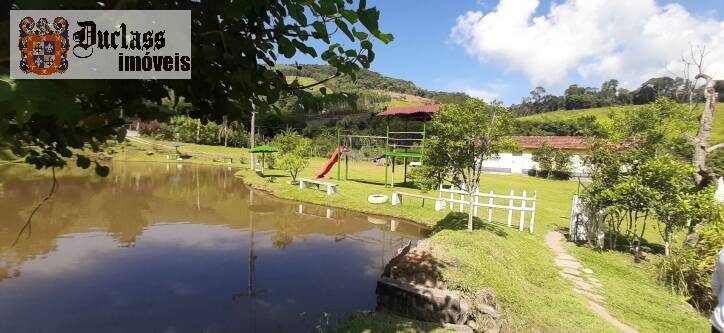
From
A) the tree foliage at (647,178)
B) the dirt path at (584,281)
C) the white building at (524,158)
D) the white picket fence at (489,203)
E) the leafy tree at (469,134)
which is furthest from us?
the white building at (524,158)

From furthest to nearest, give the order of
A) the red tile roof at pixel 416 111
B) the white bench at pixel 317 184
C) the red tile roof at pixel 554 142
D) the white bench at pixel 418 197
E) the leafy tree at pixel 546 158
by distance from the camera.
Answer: the red tile roof at pixel 554 142 → the leafy tree at pixel 546 158 → the red tile roof at pixel 416 111 → the white bench at pixel 317 184 → the white bench at pixel 418 197

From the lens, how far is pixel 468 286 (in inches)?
255

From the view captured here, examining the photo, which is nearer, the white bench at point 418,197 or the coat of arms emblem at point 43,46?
the coat of arms emblem at point 43,46

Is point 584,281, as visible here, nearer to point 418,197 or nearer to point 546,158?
point 418,197

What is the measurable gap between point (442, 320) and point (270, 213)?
11.6 m

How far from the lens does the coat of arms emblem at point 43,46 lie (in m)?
1.32

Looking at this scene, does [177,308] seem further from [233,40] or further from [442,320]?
[233,40]

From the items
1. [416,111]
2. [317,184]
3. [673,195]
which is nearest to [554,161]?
[416,111]

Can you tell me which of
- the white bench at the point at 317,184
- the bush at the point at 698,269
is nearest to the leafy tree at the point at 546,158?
the white bench at the point at 317,184

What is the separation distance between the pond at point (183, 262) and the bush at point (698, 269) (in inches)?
243

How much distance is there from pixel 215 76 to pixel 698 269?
9.45 metres

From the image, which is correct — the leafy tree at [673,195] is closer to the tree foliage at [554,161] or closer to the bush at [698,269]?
the bush at [698,269]

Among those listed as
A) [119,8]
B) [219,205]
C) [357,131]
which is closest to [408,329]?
[119,8]

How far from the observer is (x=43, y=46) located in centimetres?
145
